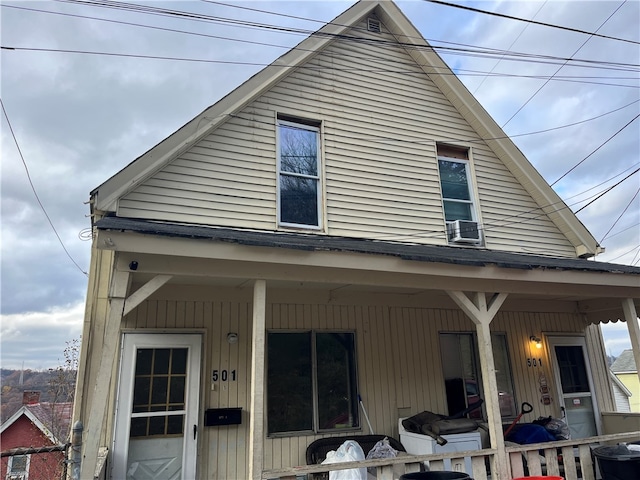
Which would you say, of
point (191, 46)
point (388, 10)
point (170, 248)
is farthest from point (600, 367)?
point (191, 46)

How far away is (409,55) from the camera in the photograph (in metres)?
7.48

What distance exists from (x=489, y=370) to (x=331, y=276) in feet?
6.95

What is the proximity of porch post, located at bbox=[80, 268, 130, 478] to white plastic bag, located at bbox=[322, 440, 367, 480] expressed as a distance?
236 centimetres

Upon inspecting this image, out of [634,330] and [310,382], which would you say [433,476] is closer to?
[310,382]

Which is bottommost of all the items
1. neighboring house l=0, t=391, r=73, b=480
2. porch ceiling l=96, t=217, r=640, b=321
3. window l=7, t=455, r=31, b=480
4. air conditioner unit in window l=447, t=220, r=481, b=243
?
window l=7, t=455, r=31, b=480

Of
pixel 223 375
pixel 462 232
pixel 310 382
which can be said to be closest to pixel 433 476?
pixel 310 382

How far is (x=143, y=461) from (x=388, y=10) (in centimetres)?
755

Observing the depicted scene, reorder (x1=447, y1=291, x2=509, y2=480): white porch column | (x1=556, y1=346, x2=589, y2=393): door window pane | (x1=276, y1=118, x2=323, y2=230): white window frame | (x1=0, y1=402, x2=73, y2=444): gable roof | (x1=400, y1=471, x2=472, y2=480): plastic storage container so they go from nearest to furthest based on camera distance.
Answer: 1. (x1=400, y1=471, x2=472, y2=480): plastic storage container
2. (x1=447, y1=291, x2=509, y2=480): white porch column
3. (x1=276, y1=118, x2=323, y2=230): white window frame
4. (x1=556, y1=346, x2=589, y2=393): door window pane
5. (x1=0, y1=402, x2=73, y2=444): gable roof

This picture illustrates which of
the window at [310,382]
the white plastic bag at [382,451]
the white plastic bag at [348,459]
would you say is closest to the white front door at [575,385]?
the white plastic bag at [382,451]

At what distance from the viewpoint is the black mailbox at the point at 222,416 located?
16.4ft

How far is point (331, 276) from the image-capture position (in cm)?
436

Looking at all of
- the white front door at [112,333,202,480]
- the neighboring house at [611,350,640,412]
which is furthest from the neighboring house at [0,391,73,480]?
the neighboring house at [611,350,640,412]

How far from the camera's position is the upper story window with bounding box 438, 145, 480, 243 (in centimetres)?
698

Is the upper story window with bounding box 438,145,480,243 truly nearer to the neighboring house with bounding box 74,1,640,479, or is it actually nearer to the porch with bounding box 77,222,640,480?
the neighboring house with bounding box 74,1,640,479
